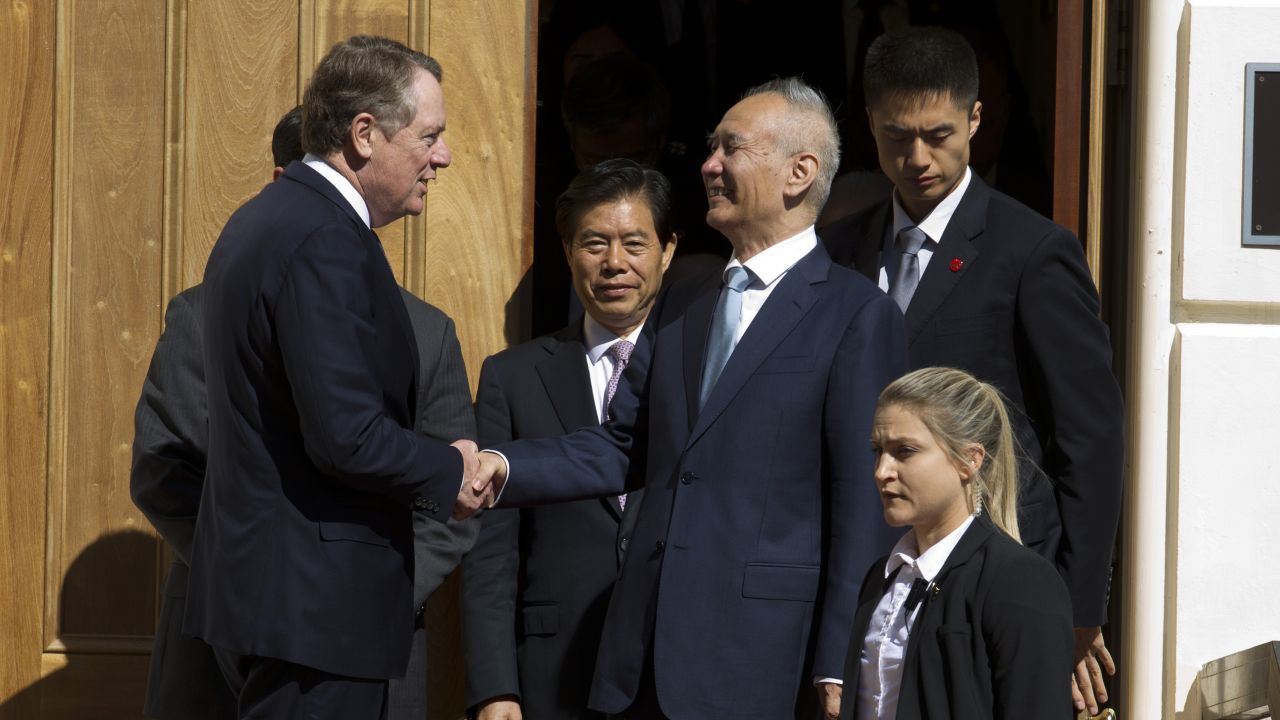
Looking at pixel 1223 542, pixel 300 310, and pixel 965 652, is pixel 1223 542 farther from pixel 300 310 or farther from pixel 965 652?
pixel 300 310

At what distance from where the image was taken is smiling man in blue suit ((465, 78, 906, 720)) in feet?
10.3

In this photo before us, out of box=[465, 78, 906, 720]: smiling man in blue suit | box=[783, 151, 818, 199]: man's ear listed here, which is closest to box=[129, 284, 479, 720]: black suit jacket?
box=[465, 78, 906, 720]: smiling man in blue suit

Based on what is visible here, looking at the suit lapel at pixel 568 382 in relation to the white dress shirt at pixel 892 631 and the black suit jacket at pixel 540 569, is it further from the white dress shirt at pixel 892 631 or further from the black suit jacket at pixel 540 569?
the white dress shirt at pixel 892 631

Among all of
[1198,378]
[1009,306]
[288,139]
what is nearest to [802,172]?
[1009,306]

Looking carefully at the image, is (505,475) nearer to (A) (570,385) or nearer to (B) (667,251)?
(A) (570,385)

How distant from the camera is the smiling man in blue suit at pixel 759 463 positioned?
313 centimetres

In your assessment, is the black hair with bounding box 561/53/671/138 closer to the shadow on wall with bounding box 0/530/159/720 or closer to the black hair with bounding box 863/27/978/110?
the black hair with bounding box 863/27/978/110

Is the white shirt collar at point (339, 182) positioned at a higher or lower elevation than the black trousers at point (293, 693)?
higher

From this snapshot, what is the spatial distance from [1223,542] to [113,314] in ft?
9.29

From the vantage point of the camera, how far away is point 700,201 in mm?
5492

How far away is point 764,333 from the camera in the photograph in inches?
128

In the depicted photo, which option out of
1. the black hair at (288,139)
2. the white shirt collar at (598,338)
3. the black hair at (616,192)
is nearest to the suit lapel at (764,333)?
the white shirt collar at (598,338)

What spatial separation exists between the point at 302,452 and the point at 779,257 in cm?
101

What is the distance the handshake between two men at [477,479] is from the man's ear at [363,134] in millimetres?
610
